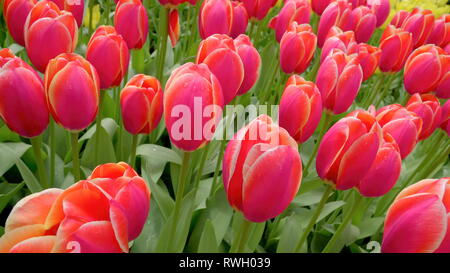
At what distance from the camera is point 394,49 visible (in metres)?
1.08

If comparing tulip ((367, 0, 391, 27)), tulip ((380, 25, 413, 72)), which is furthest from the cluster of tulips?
tulip ((367, 0, 391, 27))

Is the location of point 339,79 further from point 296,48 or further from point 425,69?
point 425,69

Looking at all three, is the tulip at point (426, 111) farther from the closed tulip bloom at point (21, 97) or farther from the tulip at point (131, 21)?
the closed tulip bloom at point (21, 97)

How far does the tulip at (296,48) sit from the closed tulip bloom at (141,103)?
355 mm

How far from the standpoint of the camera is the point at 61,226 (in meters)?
0.33

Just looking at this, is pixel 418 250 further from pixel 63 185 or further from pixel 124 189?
pixel 63 185

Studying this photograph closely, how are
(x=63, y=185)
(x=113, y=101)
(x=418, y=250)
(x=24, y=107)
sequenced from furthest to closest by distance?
(x=113, y=101)
(x=63, y=185)
(x=24, y=107)
(x=418, y=250)

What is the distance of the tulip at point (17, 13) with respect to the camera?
75cm

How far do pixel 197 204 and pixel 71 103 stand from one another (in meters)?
0.41

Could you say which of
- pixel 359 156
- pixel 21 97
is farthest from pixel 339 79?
pixel 21 97

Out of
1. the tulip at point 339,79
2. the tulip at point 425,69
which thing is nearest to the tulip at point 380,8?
the tulip at point 425,69

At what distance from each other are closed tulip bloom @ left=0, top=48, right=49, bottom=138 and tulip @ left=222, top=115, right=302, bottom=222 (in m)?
0.27

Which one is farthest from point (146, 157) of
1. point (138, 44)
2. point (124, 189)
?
point (124, 189)

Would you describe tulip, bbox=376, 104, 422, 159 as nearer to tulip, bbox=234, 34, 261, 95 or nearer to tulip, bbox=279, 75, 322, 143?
tulip, bbox=279, 75, 322, 143
